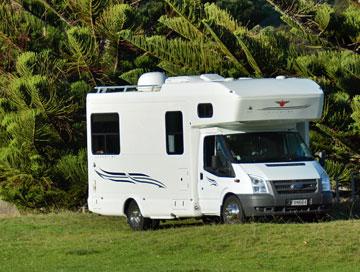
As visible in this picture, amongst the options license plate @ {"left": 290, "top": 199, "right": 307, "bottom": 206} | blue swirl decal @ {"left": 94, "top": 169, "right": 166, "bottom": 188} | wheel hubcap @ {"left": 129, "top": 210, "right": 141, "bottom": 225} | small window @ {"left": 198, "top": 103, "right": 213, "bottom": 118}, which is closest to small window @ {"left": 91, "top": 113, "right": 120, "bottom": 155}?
blue swirl decal @ {"left": 94, "top": 169, "right": 166, "bottom": 188}

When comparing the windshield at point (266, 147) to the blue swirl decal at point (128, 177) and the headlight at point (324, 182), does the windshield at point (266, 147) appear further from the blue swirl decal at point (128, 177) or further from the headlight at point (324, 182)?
the blue swirl decal at point (128, 177)

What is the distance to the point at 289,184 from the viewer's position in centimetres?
1634

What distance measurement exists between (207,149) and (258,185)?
1281mm

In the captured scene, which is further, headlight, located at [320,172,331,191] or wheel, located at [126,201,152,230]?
wheel, located at [126,201,152,230]

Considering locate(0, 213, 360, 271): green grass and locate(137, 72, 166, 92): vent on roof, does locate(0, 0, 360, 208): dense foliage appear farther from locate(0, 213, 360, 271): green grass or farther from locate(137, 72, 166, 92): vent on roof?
locate(0, 213, 360, 271): green grass

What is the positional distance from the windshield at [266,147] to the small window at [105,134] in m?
2.32

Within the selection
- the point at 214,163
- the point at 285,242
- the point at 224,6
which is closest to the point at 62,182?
the point at 224,6

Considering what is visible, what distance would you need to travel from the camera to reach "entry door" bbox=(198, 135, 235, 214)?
16641 millimetres

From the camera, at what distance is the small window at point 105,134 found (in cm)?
1822

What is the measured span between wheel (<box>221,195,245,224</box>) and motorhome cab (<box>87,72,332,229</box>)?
0.02 m

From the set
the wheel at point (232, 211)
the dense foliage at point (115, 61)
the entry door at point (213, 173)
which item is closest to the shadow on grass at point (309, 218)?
the wheel at point (232, 211)

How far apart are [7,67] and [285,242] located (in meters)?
14.5

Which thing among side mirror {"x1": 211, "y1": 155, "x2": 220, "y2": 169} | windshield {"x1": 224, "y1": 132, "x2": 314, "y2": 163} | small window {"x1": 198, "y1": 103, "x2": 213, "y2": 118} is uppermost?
small window {"x1": 198, "y1": 103, "x2": 213, "y2": 118}

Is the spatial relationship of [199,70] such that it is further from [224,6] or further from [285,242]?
[285,242]
